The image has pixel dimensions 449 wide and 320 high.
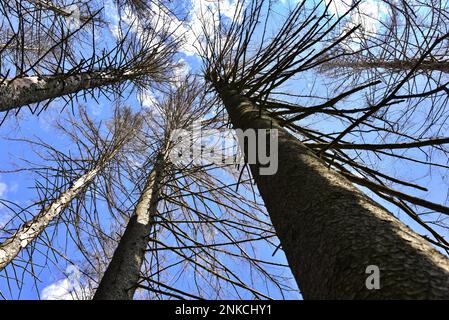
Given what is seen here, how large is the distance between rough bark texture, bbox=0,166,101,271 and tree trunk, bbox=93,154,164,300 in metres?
1.12

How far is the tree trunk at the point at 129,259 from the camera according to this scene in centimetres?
209

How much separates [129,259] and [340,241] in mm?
1746

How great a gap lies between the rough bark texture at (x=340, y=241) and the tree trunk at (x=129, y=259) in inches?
44.7

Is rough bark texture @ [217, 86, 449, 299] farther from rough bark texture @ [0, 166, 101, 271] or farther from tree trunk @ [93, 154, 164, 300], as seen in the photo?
rough bark texture @ [0, 166, 101, 271]

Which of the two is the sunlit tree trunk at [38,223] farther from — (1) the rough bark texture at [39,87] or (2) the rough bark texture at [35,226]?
(1) the rough bark texture at [39,87]

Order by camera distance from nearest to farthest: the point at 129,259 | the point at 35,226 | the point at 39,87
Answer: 1. the point at 129,259
2. the point at 39,87
3. the point at 35,226

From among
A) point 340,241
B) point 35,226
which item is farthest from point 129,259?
point 35,226

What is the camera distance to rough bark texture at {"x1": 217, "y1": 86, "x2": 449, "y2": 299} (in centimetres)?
76

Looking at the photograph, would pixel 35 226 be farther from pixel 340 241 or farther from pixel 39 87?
pixel 340 241

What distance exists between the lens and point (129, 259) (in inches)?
93.0

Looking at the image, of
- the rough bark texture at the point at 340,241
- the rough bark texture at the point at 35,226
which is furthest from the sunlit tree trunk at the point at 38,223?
the rough bark texture at the point at 340,241

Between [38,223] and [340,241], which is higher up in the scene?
[38,223]

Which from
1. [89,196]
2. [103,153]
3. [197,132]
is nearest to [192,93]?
[197,132]

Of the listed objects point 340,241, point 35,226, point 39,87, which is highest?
point 39,87
